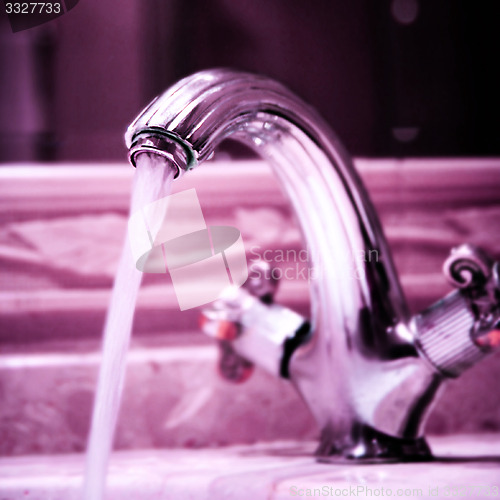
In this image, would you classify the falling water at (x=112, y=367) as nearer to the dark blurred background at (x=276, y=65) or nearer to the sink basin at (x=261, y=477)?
the sink basin at (x=261, y=477)

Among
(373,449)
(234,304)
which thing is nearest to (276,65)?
(234,304)

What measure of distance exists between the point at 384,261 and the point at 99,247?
Result: 26 centimetres

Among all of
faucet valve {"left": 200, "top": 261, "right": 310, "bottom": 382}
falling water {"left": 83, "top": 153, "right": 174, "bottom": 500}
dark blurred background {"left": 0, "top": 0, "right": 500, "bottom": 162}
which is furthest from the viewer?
dark blurred background {"left": 0, "top": 0, "right": 500, "bottom": 162}

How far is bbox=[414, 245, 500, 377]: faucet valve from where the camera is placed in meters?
0.34

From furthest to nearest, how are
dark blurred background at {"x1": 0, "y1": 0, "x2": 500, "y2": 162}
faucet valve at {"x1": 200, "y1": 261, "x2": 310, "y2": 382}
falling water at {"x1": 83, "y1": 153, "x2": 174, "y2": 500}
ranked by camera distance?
dark blurred background at {"x1": 0, "y1": 0, "x2": 500, "y2": 162}
faucet valve at {"x1": 200, "y1": 261, "x2": 310, "y2": 382}
falling water at {"x1": 83, "y1": 153, "x2": 174, "y2": 500}

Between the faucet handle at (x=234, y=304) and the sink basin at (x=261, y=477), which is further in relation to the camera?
the faucet handle at (x=234, y=304)

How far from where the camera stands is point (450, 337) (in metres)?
0.35

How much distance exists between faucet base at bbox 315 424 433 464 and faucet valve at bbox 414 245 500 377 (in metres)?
0.06

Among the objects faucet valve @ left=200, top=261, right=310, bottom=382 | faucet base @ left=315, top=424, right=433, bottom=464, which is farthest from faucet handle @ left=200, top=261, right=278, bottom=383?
faucet base @ left=315, top=424, right=433, bottom=464

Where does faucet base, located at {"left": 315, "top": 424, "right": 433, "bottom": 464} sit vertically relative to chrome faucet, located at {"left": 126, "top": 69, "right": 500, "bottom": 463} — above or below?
below

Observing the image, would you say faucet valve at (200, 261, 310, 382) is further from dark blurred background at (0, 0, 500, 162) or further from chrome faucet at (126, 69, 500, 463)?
dark blurred background at (0, 0, 500, 162)

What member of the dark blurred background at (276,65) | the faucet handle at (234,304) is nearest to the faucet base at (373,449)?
the faucet handle at (234,304)

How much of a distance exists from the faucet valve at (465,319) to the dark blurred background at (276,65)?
0.68 feet

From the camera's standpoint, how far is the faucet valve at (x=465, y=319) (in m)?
0.34
